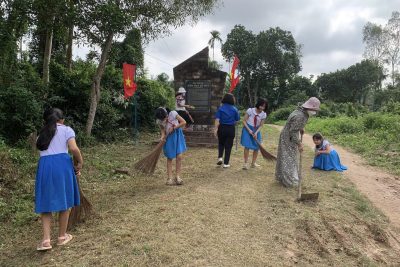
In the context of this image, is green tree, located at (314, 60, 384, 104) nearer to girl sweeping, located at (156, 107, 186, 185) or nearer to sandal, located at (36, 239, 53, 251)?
girl sweeping, located at (156, 107, 186, 185)

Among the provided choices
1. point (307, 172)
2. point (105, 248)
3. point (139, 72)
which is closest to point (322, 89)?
point (139, 72)

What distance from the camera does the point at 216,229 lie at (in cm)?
474

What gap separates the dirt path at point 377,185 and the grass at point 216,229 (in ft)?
1.15

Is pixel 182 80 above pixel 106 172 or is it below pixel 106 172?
above

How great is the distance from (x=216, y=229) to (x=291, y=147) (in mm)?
2722

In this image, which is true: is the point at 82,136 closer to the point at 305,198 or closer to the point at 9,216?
the point at 9,216

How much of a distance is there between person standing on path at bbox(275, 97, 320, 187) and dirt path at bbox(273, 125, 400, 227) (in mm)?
1542

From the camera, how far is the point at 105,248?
4.15 meters

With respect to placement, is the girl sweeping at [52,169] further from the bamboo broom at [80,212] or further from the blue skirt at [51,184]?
the bamboo broom at [80,212]

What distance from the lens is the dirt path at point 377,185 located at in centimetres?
668

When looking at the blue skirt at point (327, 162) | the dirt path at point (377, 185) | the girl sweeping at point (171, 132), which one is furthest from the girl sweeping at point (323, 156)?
the girl sweeping at point (171, 132)

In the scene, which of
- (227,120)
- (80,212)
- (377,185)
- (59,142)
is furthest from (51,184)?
(377,185)

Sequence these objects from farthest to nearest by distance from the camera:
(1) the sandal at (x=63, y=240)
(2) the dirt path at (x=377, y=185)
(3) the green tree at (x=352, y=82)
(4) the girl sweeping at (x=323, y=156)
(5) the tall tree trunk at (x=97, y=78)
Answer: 1. (3) the green tree at (x=352, y=82)
2. (5) the tall tree trunk at (x=97, y=78)
3. (4) the girl sweeping at (x=323, y=156)
4. (2) the dirt path at (x=377, y=185)
5. (1) the sandal at (x=63, y=240)

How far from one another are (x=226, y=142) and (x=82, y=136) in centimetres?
470
